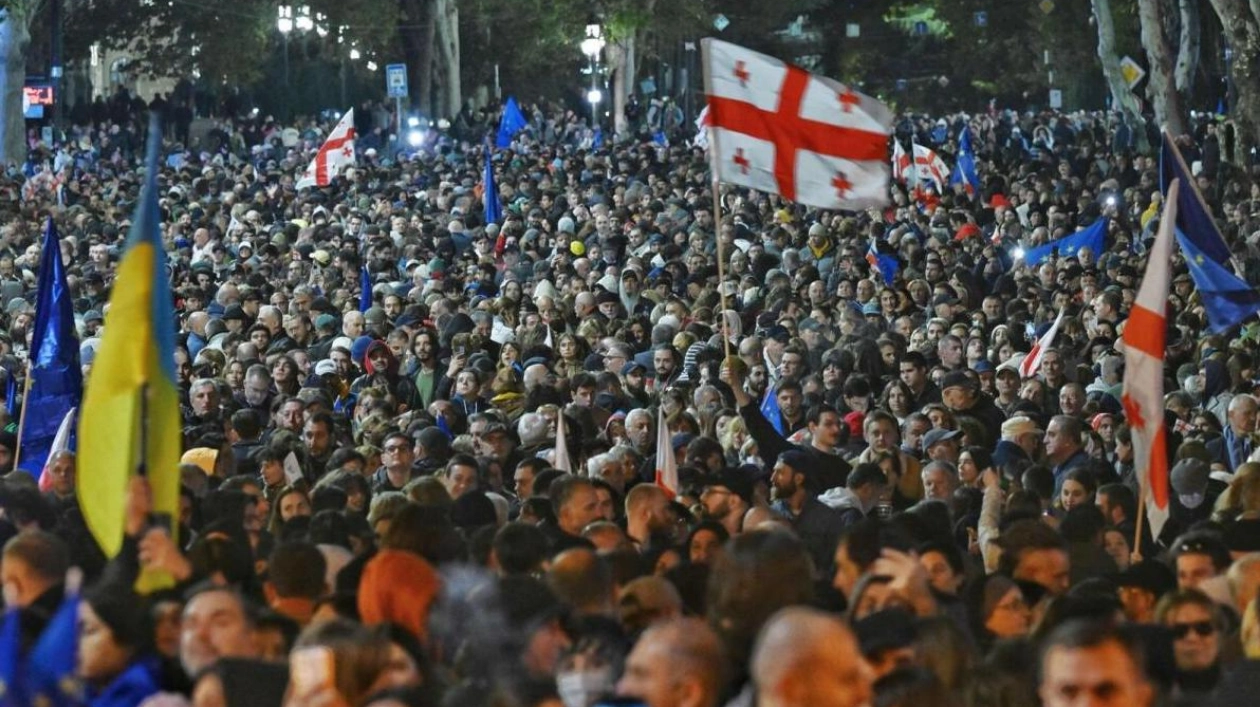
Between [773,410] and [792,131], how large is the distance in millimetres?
2081

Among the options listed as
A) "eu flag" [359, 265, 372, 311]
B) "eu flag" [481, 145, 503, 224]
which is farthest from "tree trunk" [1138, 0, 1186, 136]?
"eu flag" [359, 265, 372, 311]

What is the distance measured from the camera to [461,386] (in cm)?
1520

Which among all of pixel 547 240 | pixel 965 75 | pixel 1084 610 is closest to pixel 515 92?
pixel 965 75

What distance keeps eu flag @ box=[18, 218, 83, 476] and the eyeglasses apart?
7753 millimetres

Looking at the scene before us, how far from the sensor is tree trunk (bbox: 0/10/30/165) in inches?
1592

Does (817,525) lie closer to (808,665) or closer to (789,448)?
(789,448)

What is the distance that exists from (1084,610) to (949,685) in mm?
974

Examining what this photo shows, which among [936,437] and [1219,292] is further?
[1219,292]

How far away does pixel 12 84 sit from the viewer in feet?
134

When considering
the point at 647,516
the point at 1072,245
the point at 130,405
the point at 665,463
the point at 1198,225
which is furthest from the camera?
the point at 1072,245

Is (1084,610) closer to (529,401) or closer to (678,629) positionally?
(678,629)

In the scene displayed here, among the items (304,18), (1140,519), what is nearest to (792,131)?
(1140,519)

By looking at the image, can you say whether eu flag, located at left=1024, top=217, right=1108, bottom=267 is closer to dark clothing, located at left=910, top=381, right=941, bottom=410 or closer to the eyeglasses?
dark clothing, located at left=910, top=381, right=941, bottom=410

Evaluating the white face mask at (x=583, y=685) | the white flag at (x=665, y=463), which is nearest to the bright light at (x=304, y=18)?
the white flag at (x=665, y=463)
